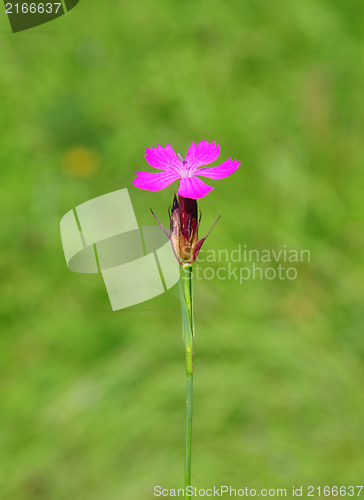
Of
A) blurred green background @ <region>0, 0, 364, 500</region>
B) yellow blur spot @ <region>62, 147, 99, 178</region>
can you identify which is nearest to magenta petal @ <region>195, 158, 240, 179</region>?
blurred green background @ <region>0, 0, 364, 500</region>

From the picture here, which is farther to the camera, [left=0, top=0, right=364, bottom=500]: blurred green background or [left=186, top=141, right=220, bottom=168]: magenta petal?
[left=0, top=0, right=364, bottom=500]: blurred green background

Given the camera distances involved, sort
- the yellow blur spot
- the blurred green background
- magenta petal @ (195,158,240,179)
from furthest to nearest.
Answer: the yellow blur spot
the blurred green background
magenta petal @ (195,158,240,179)

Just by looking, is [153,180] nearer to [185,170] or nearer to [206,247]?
[185,170]

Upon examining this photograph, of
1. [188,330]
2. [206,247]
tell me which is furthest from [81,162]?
[188,330]

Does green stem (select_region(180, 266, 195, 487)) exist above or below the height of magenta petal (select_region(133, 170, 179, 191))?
below

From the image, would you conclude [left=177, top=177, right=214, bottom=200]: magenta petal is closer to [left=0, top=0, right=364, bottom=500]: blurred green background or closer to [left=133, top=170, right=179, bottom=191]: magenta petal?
[left=133, top=170, right=179, bottom=191]: magenta petal

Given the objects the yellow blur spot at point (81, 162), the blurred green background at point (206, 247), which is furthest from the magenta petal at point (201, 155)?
the yellow blur spot at point (81, 162)

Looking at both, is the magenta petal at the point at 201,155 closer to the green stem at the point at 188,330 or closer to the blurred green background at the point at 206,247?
the green stem at the point at 188,330

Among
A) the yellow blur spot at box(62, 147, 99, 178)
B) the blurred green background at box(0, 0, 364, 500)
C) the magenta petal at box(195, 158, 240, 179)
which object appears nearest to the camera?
the magenta petal at box(195, 158, 240, 179)
